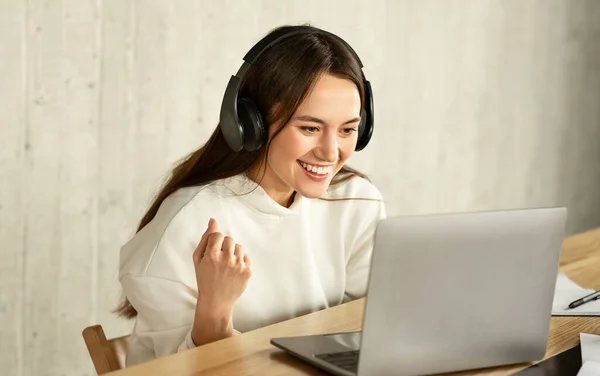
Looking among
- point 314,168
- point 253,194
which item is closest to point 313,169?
point 314,168

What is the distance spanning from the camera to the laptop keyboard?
1.25 metres

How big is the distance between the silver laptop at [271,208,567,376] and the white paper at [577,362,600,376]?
0.24 ft

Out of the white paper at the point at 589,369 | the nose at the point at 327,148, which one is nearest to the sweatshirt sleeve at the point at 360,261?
the nose at the point at 327,148

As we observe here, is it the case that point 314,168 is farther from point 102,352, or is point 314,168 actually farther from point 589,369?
point 589,369

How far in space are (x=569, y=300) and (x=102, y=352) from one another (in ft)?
2.90

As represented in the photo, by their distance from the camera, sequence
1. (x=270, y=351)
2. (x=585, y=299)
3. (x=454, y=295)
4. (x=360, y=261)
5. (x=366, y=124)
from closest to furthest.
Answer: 1. (x=454, y=295)
2. (x=270, y=351)
3. (x=585, y=299)
4. (x=366, y=124)
5. (x=360, y=261)

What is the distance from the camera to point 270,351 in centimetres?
135

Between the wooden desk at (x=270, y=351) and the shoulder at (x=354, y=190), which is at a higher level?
the shoulder at (x=354, y=190)

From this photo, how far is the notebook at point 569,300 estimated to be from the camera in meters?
1.62

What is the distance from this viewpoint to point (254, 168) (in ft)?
5.72

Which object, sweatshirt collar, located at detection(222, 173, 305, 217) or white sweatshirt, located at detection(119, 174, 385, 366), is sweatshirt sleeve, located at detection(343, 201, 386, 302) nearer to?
white sweatshirt, located at detection(119, 174, 385, 366)

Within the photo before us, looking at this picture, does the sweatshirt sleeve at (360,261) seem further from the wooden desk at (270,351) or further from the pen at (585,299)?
the pen at (585,299)

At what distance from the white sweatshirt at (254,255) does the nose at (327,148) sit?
0.15 m

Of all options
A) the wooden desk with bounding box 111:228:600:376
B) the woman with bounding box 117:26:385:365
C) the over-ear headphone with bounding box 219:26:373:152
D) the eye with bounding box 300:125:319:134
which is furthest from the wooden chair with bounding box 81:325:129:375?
the eye with bounding box 300:125:319:134
